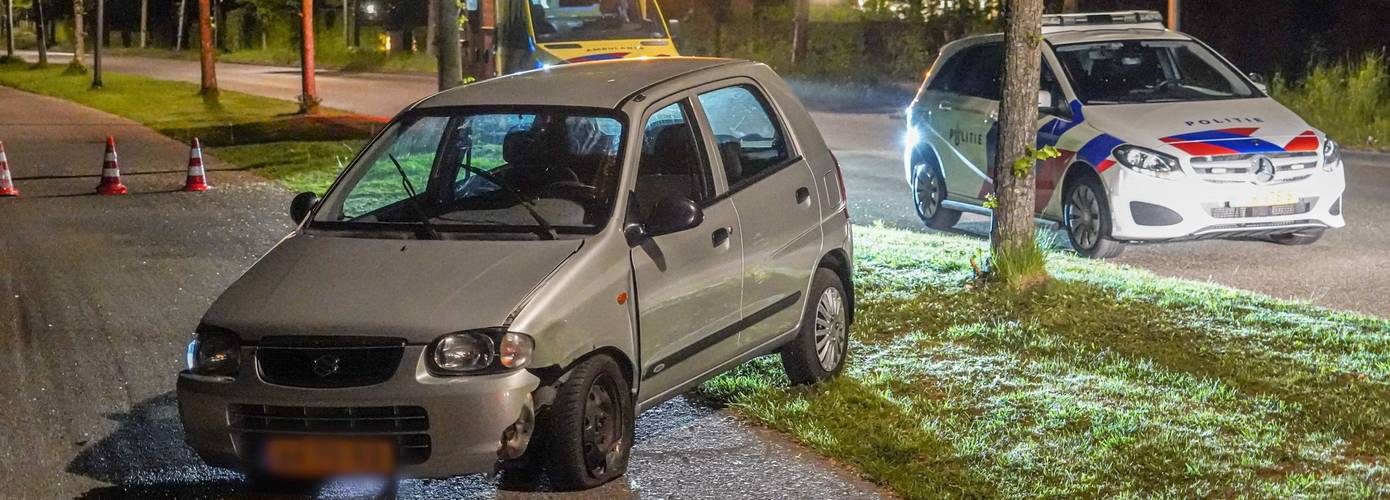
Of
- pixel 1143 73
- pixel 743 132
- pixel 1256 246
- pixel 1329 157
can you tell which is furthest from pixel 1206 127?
pixel 743 132

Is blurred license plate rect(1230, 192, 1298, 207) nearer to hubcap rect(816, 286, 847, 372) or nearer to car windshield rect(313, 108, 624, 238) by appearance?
hubcap rect(816, 286, 847, 372)

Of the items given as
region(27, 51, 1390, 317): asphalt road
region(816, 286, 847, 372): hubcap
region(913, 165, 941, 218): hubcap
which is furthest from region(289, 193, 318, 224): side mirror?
region(913, 165, 941, 218): hubcap

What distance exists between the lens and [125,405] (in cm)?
739

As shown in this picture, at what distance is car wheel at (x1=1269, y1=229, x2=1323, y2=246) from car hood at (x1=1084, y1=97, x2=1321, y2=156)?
855mm

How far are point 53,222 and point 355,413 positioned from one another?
973 centimetres

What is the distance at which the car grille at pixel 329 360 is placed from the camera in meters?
5.44

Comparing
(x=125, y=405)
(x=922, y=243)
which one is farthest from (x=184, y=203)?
(x=125, y=405)

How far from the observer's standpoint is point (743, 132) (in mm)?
7160

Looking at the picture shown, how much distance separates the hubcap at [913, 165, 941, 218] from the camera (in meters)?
13.1

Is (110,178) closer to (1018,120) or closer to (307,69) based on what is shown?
(1018,120)

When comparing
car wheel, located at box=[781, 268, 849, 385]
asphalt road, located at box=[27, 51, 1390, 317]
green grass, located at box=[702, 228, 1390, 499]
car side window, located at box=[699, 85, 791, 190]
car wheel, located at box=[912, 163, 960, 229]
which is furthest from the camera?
car wheel, located at box=[912, 163, 960, 229]

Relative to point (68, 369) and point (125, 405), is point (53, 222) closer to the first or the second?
point (68, 369)

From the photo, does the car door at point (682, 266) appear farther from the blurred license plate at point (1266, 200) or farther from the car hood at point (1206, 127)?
the blurred license plate at point (1266, 200)

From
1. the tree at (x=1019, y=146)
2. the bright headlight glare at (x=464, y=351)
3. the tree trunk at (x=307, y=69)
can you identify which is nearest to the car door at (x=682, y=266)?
the bright headlight glare at (x=464, y=351)
